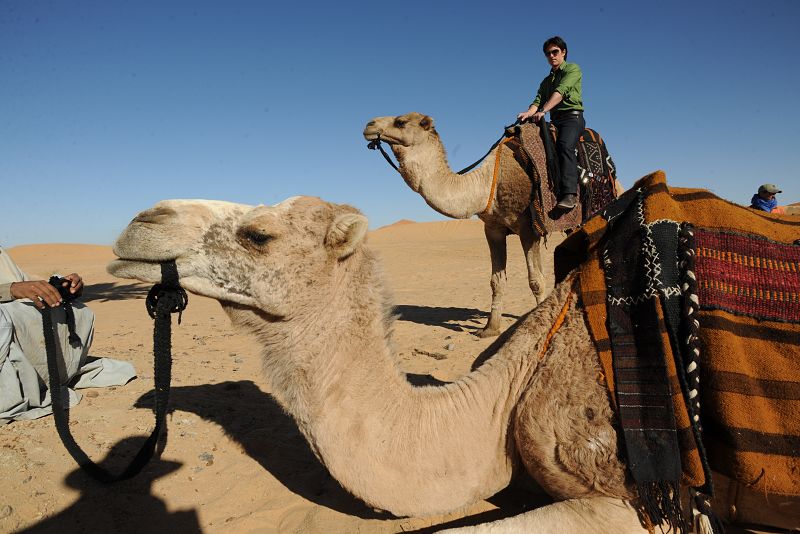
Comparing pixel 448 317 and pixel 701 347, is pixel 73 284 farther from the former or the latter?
pixel 448 317

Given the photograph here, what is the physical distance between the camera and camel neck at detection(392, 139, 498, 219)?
6.37m

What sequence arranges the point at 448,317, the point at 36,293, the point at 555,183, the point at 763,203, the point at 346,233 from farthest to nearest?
the point at 763,203 < the point at 448,317 < the point at 555,183 < the point at 36,293 < the point at 346,233

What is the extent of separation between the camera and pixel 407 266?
771 inches

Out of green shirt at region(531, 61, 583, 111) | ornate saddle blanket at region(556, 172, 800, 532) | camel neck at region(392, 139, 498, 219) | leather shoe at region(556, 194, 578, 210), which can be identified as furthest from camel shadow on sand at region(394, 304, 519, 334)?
ornate saddle blanket at region(556, 172, 800, 532)

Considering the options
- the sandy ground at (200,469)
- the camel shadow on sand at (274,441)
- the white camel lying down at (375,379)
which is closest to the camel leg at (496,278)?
the sandy ground at (200,469)

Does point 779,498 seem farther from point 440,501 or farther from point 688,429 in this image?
point 440,501

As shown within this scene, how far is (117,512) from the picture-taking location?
275cm

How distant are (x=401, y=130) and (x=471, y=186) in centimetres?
128

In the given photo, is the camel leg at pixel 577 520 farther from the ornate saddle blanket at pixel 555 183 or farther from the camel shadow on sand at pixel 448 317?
the camel shadow on sand at pixel 448 317

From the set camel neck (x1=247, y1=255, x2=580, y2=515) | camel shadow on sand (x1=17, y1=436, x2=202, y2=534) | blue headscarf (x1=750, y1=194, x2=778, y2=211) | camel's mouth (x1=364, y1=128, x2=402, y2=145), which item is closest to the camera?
camel neck (x1=247, y1=255, x2=580, y2=515)

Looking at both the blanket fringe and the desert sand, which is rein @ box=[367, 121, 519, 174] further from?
the blanket fringe

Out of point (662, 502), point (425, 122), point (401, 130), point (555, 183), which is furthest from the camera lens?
point (425, 122)

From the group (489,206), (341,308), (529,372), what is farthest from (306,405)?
(489,206)

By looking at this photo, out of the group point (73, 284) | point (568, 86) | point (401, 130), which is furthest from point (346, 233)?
point (568, 86)
